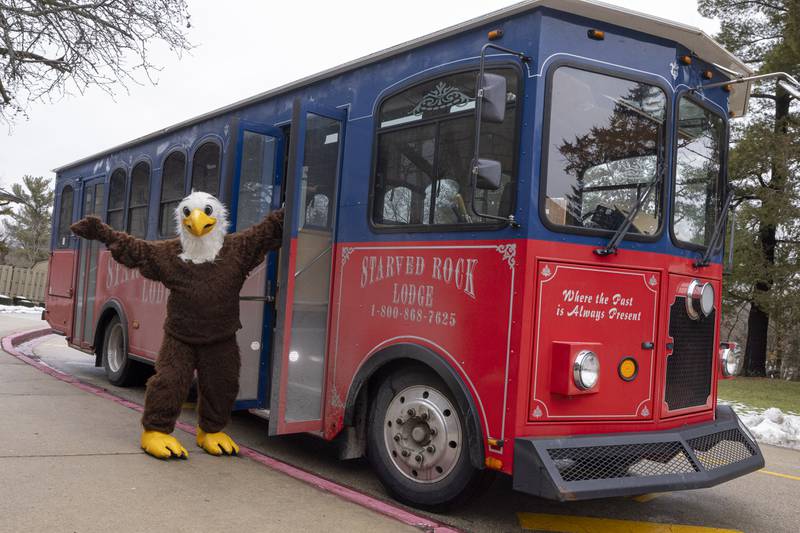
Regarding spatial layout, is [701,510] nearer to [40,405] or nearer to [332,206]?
[332,206]

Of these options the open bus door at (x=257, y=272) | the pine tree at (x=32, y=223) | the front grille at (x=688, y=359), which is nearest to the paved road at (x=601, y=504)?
the open bus door at (x=257, y=272)

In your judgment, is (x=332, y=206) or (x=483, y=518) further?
(x=332, y=206)

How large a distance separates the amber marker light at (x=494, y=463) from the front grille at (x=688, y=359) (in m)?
1.28

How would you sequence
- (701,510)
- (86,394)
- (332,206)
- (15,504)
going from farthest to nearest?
(86,394) → (332,206) → (701,510) → (15,504)

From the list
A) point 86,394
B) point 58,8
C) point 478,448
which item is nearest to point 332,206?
point 478,448

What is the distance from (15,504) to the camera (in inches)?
150

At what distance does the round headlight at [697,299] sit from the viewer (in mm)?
4645

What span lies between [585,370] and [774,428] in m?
5.62

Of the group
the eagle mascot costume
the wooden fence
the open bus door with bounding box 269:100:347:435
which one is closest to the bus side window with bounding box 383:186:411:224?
the open bus door with bounding box 269:100:347:435

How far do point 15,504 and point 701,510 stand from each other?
433 cm

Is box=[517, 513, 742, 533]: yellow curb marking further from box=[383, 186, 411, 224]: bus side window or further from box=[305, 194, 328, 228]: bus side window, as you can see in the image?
box=[305, 194, 328, 228]: bus side window

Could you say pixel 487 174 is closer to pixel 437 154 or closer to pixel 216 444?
pixel 437 154

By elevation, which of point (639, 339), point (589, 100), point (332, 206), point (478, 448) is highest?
point (589, 100)

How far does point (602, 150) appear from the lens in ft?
14.1
